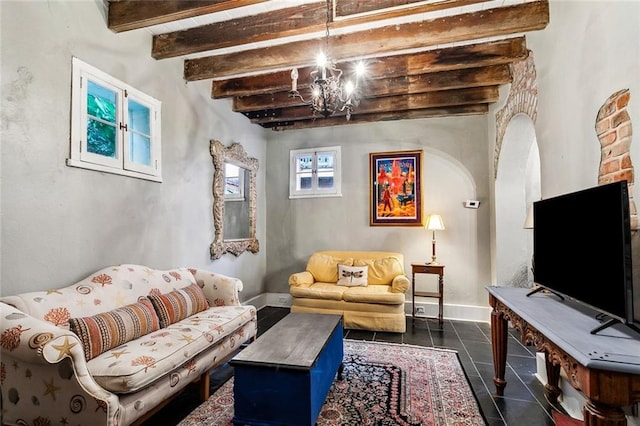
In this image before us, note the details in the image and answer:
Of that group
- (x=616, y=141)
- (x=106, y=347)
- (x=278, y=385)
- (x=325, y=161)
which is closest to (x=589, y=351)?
(x=616, y=141)

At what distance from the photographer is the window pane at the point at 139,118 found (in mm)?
2693

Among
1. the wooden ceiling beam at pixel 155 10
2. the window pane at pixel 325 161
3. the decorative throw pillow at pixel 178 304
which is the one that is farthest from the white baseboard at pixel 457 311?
the wooden ceiling beam at pixel 155 10

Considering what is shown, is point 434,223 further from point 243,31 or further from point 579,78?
point 243,31

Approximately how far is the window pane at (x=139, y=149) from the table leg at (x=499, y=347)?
3262 mm

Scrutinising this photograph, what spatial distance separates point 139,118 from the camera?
9.11 feet

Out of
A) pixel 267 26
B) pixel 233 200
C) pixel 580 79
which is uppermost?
pixel 267 26

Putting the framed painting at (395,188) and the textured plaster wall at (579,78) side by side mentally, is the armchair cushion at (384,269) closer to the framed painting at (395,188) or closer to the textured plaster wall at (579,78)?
the framed painting at (395,188)

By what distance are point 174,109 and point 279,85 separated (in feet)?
3.87

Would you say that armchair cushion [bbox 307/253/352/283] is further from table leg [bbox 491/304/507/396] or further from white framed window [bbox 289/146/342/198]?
table leg [bbox 491/304/507/396]

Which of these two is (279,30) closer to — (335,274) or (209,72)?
(209,72)

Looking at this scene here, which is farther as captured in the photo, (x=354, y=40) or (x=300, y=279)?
(x=300, y=279)

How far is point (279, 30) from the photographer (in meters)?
2.48

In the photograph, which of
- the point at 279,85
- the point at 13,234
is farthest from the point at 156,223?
the point at 279,85

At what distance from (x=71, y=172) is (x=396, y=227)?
3.82m
